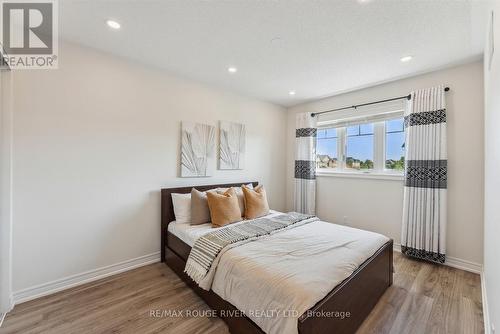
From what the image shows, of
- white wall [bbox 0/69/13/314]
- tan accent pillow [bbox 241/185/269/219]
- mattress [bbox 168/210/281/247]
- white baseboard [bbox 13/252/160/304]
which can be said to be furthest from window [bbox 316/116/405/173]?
white wall [bbox 0/69/13/314]

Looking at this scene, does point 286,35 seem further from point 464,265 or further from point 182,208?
point 464,265

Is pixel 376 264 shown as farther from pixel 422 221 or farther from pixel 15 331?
pixel 15 331

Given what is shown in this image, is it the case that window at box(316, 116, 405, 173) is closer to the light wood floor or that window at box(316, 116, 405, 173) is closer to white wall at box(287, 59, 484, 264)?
white wall at box(287, 59, 484, 264)

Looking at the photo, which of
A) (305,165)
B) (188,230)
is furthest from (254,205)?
(305,165)

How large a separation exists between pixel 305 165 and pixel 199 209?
2.26 metres

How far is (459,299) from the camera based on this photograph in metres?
2.01

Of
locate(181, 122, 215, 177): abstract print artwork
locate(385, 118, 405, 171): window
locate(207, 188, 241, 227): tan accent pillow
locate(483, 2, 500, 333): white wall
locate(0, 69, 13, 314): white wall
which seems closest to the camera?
locate(483, 2, 500, 333): white wall

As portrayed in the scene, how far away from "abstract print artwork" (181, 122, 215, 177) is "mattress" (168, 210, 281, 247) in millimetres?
731

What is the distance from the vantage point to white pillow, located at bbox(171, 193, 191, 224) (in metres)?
2.70

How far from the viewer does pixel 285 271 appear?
1486mm

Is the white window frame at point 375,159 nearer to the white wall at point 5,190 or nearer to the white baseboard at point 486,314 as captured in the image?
the white baseboard at point 486,314

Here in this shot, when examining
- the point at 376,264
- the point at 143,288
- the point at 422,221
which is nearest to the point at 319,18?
the point at 376,264

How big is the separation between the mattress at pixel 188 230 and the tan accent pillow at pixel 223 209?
131mm

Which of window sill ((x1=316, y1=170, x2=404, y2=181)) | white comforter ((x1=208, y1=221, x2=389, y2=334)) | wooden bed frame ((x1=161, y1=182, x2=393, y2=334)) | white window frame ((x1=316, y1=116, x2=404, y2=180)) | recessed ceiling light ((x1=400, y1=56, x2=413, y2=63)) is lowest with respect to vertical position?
wooden bed frame ((x1=161, y1=182, x2=393, y2=334))
